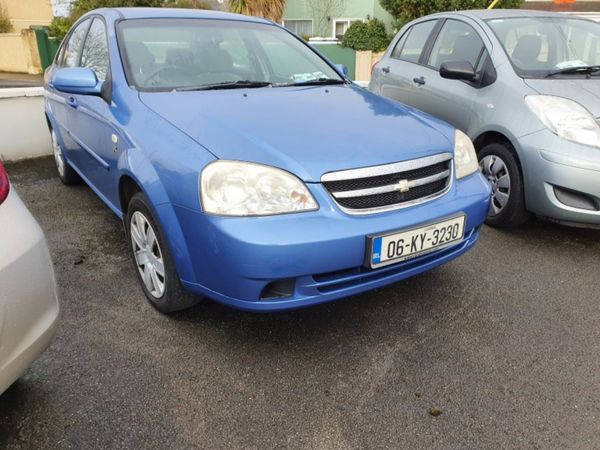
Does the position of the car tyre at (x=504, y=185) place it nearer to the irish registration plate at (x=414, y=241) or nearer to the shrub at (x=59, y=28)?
the irish registration plate at (x=414, y=241)

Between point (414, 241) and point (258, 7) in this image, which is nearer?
point (414, 241)

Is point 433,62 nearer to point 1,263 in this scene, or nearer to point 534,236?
point 534,236

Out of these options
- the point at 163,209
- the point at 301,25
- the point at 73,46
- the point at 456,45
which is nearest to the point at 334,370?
the point at 163,209

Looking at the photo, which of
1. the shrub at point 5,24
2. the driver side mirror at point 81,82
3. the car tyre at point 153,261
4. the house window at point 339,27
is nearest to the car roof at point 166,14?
the driver side mirror at point 81,82

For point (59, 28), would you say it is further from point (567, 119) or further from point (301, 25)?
point (567, 119)

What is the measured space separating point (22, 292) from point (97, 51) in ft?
7.39

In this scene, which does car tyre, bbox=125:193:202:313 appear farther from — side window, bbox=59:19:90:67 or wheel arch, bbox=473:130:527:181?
wheel arch, bbox=473:130:527:181

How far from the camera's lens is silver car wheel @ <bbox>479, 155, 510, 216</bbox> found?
3496mm

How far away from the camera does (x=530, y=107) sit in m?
3.30

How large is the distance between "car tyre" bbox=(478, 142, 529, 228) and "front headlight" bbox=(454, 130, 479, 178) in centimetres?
98

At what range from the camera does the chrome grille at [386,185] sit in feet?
6.55

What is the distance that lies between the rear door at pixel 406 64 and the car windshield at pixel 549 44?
2.51ft

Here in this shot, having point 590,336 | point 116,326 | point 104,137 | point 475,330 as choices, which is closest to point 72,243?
point 104,137

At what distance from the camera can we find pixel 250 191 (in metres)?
1.92
